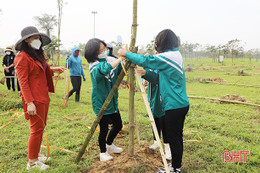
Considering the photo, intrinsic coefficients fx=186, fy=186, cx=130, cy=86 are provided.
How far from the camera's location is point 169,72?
2.48 m

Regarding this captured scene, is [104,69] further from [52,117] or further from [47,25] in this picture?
[47,25]

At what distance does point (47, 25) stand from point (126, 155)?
45.3 metres

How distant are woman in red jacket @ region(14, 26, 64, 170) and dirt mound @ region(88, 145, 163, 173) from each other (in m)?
0.90

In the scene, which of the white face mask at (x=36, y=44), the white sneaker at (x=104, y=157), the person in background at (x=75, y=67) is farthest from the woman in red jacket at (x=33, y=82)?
the person in background at (x=75, y=67)

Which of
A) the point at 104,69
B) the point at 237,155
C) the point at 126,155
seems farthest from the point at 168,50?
the point at 237,155

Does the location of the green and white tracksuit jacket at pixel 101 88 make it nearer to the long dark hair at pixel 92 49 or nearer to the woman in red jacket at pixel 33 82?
the long dark hair at pixel 92 49

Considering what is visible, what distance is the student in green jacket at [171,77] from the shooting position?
242 centimetres

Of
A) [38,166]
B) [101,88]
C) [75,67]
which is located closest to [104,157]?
[38,166]

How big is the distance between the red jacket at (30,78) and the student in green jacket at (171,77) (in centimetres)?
132

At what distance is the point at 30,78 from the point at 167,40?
6.81 ft

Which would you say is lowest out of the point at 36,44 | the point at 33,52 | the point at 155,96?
the point at 155,96

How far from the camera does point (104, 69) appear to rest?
8.53ft

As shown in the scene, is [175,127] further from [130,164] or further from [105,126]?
[105,126]

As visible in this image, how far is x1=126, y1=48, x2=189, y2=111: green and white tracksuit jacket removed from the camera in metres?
2.41
